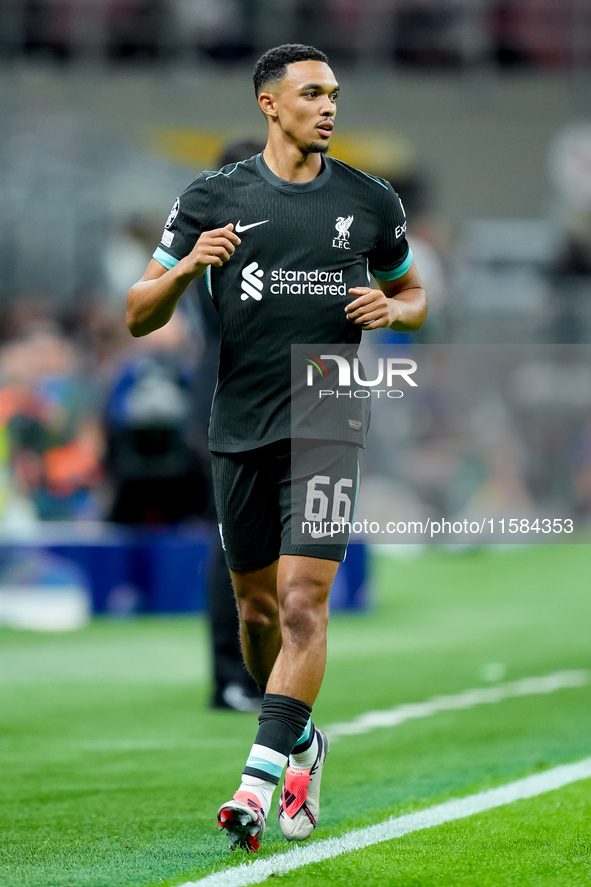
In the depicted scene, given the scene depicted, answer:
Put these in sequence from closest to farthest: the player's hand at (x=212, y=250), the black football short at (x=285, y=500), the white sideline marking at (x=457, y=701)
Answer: the player's hand at (x=212, y=250) < the black football short at (x=285, y=500) < the white sideline marking at (x=457, y=701)

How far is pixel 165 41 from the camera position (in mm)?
25969

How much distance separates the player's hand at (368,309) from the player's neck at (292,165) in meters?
0.43

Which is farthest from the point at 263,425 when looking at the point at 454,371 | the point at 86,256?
Answer: the point at 86,256

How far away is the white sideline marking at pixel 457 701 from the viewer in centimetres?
717

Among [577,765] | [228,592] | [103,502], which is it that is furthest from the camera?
[103,502]

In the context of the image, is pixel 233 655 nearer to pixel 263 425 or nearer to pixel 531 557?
pixel 263 425

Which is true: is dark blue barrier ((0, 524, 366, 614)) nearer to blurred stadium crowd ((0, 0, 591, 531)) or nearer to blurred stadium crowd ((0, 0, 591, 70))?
blurred stadium crowd ((0, 0, 591, 531))

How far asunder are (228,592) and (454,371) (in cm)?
826

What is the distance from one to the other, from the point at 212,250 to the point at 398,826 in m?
1.96

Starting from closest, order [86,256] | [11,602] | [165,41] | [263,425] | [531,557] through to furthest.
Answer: [263,425], [11,602], [531,557], [86,256], [165,41]

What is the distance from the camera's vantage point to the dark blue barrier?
11.6 metres

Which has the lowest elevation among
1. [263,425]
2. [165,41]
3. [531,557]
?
[531,557]

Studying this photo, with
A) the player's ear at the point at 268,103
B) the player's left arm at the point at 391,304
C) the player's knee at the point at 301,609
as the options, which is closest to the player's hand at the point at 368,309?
the player's left arm at the point at 391,304

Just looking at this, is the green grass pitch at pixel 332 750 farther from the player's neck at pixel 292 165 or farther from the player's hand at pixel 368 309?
the player's neck at pixel 292 165
